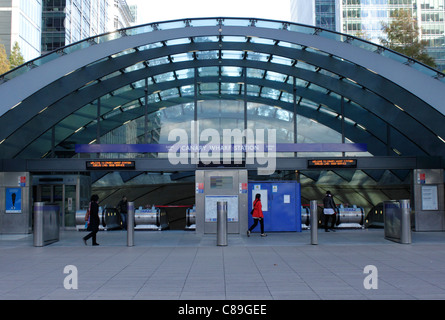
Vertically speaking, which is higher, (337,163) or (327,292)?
(337,163)

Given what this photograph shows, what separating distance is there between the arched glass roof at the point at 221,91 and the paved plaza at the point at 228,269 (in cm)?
502

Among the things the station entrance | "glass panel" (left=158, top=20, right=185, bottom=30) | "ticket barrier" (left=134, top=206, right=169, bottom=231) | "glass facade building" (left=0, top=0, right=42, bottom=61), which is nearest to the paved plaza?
the station entrance

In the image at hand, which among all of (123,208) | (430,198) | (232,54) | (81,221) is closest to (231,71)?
(232,54)

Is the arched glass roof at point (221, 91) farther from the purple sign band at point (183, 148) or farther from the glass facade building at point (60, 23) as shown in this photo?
the glass facade building at point (60, 23)

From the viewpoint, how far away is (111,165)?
17438mm

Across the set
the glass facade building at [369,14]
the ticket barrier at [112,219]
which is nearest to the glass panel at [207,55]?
the ticket barrier at [112,219]

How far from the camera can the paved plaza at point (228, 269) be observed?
23.7 feet

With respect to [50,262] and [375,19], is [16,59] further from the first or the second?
[375,19]

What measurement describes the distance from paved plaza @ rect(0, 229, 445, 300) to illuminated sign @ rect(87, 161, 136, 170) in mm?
3108

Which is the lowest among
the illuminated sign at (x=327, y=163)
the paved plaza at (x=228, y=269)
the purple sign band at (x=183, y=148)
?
the paved plaza at (x=228, y=269)

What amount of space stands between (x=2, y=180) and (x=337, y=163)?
41.8ft

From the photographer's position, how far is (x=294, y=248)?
12844 millimetres
